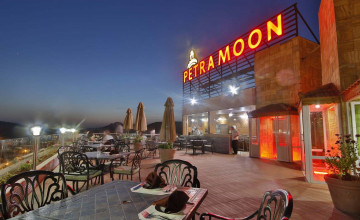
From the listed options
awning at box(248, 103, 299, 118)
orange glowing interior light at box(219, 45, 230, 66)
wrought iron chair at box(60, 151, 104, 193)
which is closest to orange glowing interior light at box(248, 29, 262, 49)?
orange glowing interior light at box(219, 45, 230, 66)

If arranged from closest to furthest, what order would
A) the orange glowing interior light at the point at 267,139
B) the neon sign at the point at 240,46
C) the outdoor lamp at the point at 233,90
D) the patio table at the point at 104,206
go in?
the patio table at the point at 104,206 < the orange glowing interior light at the point at 267,139 < the neon sign at the point at 240,46 < the outdoor lamp at the point at 233,90

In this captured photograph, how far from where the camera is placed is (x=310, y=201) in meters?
3.46

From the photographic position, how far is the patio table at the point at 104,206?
4.16 feet

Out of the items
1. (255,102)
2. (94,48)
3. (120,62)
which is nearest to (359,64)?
(255,102)

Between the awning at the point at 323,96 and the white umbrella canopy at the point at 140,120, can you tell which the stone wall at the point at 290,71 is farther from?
the white umbrella canopy at the point at 140,120

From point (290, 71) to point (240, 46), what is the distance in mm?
4175

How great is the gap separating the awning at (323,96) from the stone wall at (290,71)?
2975mm

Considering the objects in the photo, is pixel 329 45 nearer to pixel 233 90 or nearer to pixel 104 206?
pixel 233 90

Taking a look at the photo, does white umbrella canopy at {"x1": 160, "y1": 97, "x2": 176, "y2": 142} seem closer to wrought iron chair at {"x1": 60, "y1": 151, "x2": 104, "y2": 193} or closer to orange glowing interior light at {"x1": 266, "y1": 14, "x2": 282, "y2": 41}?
wrought iron chair at {"x1": 60, "y1": 151, "x2": 104, "y2": 193}

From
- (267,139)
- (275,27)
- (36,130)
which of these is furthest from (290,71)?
(36,130)

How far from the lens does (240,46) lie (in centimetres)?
1155

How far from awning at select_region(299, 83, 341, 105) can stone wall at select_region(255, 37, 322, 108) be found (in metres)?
2.98

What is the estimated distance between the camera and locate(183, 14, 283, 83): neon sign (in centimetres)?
936

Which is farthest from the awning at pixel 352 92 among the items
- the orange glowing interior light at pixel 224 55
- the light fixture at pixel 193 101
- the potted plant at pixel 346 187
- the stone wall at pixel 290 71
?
the light fixture at pixel 193 101
